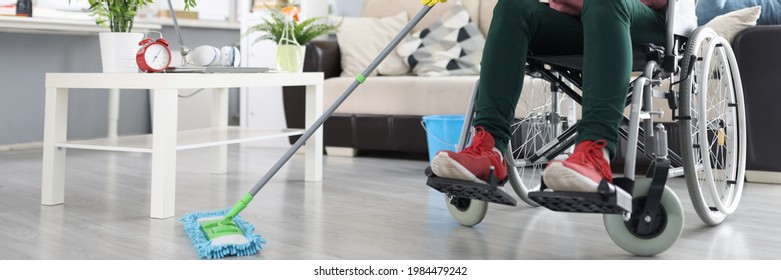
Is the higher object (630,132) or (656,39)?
(656,39)

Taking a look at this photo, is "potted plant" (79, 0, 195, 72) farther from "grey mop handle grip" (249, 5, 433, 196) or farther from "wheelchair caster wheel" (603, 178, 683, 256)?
"wheelchair caster wheel" (603, 178, 683, 256)

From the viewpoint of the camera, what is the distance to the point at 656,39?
1.66m

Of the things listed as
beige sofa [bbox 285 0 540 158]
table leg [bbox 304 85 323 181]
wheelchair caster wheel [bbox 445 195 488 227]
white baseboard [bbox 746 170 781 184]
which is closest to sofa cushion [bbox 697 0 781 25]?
white baseboard [bbox 746 170 781 184]

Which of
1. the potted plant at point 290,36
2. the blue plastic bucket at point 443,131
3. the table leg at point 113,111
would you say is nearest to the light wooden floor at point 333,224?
the blue plastic bucket at point 443,131

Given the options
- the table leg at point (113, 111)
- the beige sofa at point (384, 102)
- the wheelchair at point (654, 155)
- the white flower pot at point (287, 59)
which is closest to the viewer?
the wheelchair at point (654, 155)

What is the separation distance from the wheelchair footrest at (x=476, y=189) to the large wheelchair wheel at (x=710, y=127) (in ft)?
1.33

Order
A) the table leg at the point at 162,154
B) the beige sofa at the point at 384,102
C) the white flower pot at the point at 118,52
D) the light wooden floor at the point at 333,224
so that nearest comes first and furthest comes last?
the light wooden floor at the point at 333,224 → the table leg at the point at 162,154 → the white flower pot at the point at 118,52 → the beige sofa at the point at 384,102

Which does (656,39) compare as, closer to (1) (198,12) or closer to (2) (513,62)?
(2) (513,62)

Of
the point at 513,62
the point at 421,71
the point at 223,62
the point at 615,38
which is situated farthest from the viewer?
the point at 421,71

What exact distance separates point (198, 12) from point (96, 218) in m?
2.53

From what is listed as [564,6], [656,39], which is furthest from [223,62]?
[656,39]

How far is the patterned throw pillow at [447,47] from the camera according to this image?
3416 mm

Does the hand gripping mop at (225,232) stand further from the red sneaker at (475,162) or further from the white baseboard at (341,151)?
the white baseboard at (341,151)
